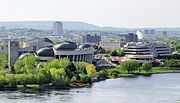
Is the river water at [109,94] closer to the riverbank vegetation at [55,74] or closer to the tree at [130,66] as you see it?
the riverbank vegetation at [55,74]

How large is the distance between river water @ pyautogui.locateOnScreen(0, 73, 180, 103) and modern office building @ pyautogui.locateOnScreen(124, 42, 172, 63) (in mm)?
17365

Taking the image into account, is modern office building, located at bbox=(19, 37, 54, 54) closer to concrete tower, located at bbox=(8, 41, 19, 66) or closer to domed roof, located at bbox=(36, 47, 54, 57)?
concrete tower, located at bbox=(8, 41, 19, 66)

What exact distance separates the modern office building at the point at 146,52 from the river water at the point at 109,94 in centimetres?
1736

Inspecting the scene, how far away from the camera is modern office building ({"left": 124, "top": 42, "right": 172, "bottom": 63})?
51862mm

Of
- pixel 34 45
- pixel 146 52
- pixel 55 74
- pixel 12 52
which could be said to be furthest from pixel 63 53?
pixel 146 52

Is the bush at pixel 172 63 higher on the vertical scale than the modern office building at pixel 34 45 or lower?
lower

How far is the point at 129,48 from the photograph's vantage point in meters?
55.5

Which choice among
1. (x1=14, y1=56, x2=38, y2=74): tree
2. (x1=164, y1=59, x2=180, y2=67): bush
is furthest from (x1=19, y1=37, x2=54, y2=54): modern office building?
(x1=164, y1=59, x2=180, y2=67): bush

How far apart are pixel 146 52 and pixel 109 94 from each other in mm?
26370

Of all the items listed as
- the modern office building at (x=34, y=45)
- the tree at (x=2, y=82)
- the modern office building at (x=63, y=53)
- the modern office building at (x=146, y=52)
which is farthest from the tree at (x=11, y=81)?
the modern office building at (x=146, y=52)

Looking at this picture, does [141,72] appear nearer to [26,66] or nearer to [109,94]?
[26,66]

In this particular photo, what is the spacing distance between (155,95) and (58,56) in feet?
57.7

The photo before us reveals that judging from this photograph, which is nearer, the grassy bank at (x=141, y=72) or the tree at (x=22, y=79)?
the tree at (x=22, y=79)

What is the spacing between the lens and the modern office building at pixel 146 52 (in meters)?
51.9
